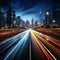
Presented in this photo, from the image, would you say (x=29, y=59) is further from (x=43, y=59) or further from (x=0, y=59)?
(x=0, y=59)

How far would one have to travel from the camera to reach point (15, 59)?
467 inches

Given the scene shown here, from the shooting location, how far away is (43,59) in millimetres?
11953

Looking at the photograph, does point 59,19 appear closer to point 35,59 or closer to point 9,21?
point 9,21

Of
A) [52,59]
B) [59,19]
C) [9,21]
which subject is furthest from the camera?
[59,19]

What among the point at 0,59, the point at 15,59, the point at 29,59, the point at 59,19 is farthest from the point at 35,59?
the point at 59,19

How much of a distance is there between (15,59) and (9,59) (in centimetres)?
40

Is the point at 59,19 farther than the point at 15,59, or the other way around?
the point at 59,19

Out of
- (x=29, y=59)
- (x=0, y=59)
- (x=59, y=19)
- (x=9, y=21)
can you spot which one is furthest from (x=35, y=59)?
(x=59, y=19)

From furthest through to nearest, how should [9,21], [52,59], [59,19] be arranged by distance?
[59,19]
[9,21]
[52,59]

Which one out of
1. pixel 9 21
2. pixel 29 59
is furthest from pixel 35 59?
pixel 9 21

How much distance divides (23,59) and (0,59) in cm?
150

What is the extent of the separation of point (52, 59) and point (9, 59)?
2786 millimetres

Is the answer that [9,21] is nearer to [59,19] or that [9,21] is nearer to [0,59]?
[59,19]

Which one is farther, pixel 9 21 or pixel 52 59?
pixel 9 21
